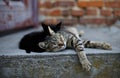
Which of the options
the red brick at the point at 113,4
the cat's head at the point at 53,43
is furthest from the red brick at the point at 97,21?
the cat's head at the point at 53,43

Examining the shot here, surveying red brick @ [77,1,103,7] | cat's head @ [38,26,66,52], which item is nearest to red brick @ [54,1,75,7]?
red brick @ [77,1,103,7]

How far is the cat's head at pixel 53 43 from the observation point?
1.62m

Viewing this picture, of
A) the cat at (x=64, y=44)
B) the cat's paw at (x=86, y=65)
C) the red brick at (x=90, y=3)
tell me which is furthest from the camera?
the red brick at (x=90, y=3)

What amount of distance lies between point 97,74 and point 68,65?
209 mm

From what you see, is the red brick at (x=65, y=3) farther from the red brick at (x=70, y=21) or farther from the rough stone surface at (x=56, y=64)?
the rough stone surface at (x=56, y=64)

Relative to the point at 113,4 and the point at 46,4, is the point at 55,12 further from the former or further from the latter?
the point at 113,4

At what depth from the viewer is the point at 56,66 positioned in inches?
60.4

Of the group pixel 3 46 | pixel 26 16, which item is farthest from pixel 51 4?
pixel 3 46

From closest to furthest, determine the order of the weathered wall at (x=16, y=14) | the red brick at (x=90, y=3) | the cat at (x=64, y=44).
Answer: the cat at (x=64, y=44), the weathered wall at (x=16, y=14), the red brick at (x=90, y=3)

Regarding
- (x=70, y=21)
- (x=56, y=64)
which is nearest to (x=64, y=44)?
(x=56, y=64)

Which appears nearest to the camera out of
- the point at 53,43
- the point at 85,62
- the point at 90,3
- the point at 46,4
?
the point at 85,62

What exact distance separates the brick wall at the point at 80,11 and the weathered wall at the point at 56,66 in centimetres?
156

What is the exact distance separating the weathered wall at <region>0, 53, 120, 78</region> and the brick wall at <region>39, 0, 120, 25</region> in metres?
1.56

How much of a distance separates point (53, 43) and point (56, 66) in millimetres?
183
